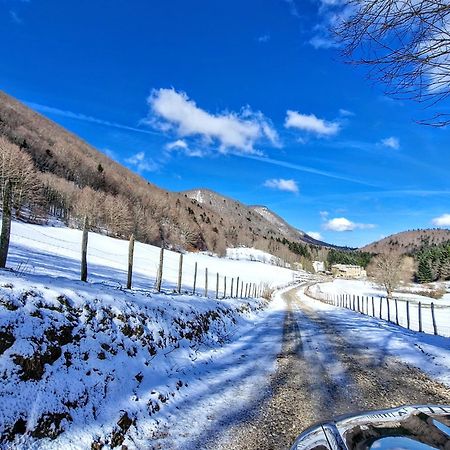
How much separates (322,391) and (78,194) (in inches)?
3397

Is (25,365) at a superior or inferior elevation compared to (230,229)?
inferior

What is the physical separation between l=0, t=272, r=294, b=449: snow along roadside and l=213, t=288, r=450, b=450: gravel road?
50 cm

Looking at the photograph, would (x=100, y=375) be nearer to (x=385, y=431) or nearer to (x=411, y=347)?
(x=385, y=431)

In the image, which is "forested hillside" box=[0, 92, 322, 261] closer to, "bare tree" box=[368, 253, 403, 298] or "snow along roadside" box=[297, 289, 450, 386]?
"snow along roadside" box=[297, 289, 450, 386]

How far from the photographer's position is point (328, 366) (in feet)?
27.0

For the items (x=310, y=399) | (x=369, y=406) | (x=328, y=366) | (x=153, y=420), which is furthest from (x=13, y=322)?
(x=328, y=366)

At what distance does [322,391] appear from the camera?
6379 mm

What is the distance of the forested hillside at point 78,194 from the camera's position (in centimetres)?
6069

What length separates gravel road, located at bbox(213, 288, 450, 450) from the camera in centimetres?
469

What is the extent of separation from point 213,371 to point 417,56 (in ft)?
23.0

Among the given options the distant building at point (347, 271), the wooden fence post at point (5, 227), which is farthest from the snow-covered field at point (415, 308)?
the distant building at point (347, 271)

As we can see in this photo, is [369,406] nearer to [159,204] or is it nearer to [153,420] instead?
[153,420]

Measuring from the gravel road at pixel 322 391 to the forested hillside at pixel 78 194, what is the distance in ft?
126

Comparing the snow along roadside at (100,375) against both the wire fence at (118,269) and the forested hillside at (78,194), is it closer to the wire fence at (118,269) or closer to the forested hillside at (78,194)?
the wire fence at (118,269)
